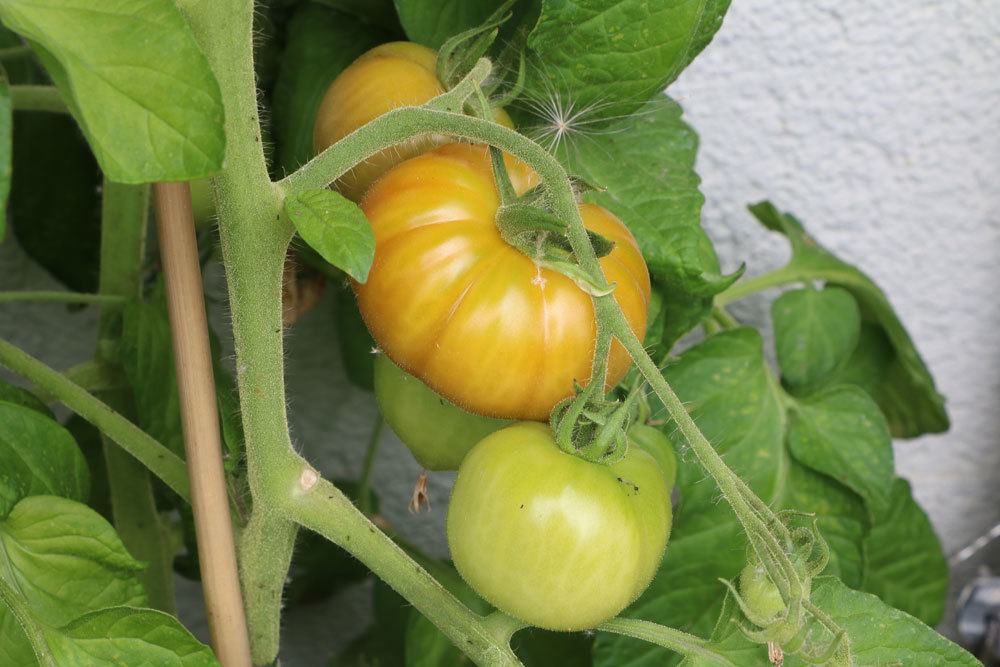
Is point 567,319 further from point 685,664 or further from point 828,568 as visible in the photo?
point 828,568

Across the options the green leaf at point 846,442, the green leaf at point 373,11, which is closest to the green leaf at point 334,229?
the green leaf at point 373,11

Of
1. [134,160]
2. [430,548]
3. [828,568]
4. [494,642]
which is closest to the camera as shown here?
[134,160]

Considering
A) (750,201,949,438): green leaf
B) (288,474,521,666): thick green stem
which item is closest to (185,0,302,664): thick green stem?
(288,474,521,666): thick green stem

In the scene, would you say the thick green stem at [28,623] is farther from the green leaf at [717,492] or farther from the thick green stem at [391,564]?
the green leaf at [717,492]

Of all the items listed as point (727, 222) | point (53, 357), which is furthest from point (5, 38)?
point (727, 222)

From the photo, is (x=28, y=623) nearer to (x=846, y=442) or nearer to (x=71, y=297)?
(x=71, y=297)

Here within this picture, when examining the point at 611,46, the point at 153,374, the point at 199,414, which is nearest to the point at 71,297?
the point at 153,374

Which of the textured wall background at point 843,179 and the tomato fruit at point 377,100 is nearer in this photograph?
the tomato fruit at point 377,100
